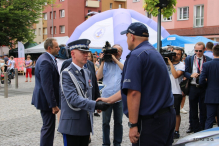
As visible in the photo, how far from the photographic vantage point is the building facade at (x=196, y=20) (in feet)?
98.8

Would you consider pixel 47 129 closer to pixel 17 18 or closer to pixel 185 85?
pixel 185 85

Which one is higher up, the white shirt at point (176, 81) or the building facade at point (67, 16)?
the building facade at point (67, 16)

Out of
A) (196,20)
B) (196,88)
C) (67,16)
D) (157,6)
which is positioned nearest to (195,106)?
(196,88)

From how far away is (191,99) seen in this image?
21.5 feet

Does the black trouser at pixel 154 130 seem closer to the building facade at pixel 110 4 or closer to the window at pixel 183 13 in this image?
the window at pixel 183 13

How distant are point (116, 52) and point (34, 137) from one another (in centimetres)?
261

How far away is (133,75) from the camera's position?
3.11 meters

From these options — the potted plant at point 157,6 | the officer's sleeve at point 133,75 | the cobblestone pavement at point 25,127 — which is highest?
the potted plant at point 157,6

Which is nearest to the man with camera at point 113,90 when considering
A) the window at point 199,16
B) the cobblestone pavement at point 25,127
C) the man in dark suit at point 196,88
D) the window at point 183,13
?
the cobblestone pavement at point 25,127

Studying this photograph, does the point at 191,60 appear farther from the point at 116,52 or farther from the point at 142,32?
the point at 142,32

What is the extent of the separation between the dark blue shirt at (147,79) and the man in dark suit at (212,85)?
291 centimetres

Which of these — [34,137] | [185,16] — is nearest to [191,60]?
[34,137]

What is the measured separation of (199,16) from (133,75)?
102ft

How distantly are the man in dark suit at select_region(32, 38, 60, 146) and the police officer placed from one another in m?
1.97
